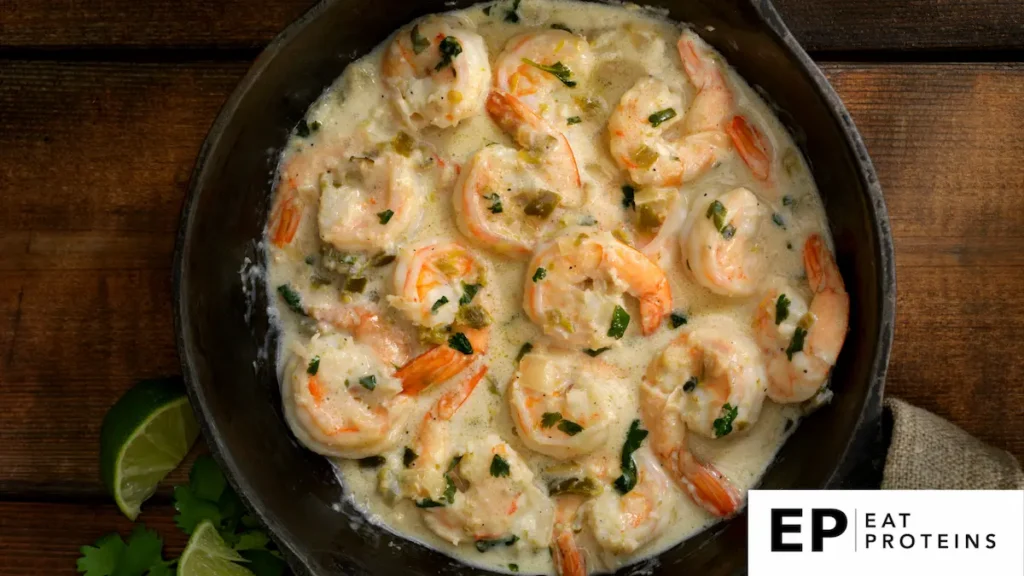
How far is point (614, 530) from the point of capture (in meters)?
2.46

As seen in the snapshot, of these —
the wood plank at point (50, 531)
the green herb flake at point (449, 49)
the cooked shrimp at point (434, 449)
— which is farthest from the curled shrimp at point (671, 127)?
the wood plank at point (50, 531)

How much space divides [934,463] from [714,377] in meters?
0.60

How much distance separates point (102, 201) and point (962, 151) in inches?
93.3

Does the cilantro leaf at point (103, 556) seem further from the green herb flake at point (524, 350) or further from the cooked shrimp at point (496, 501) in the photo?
the green herb flake at point (524, 350)

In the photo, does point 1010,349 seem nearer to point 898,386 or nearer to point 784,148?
point 898,386

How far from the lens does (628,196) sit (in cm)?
255

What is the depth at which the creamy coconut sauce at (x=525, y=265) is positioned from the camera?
99.0 inches

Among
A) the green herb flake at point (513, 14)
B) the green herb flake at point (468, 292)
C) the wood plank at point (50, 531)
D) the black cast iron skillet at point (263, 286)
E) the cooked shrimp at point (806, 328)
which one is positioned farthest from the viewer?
the wood plank at point (50, 531)

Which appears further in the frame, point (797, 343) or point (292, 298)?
point (292, 298)

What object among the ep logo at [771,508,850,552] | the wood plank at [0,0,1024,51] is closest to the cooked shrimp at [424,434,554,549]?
the ep logo at [771,508,850,552]

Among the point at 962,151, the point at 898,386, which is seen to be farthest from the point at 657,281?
the point at 962,151

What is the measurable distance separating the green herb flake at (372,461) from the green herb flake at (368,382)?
0.23 metres

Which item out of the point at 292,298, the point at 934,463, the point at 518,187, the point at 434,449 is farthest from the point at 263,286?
the point at 934,463

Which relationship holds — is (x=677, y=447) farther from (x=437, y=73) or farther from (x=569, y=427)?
(x=437, y=73)
